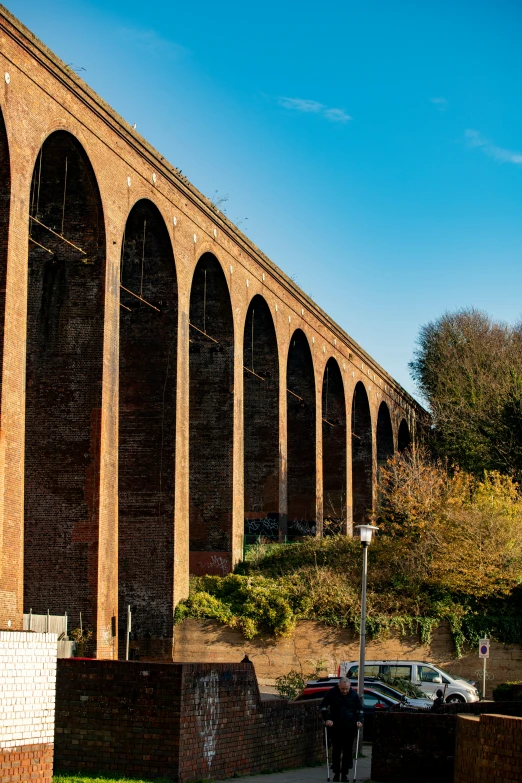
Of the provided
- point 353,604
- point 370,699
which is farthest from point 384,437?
point 370,699

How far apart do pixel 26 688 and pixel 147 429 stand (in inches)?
746

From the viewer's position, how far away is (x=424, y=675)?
24.5m

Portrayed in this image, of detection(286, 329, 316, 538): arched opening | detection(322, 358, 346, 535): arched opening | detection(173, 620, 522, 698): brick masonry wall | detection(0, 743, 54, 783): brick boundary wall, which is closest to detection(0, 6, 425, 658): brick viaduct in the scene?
detection(173, 620, 522, 698): brick masonry wall

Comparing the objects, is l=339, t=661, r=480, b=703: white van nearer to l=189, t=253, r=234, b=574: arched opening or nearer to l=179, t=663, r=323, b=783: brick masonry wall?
l=189, t=253, r=234, b=574: arched opening

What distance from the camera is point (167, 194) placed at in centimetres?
2839

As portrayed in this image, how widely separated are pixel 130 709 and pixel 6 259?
11.0 m

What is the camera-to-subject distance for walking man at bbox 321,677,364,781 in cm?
1266

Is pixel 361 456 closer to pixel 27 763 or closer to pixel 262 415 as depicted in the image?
pixel 262 415

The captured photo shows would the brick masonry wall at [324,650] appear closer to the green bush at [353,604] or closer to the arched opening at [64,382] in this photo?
the green bush at [353,604]

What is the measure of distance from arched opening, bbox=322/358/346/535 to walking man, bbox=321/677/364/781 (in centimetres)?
3293

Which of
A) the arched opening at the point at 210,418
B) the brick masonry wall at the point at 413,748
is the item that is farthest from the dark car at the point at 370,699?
the arched opening at the point at 210,418

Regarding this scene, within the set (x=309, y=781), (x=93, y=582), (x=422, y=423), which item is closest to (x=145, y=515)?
(x=93, y=582)

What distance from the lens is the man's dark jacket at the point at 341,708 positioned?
12820mm

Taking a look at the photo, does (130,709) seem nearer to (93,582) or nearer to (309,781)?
(309,781)
